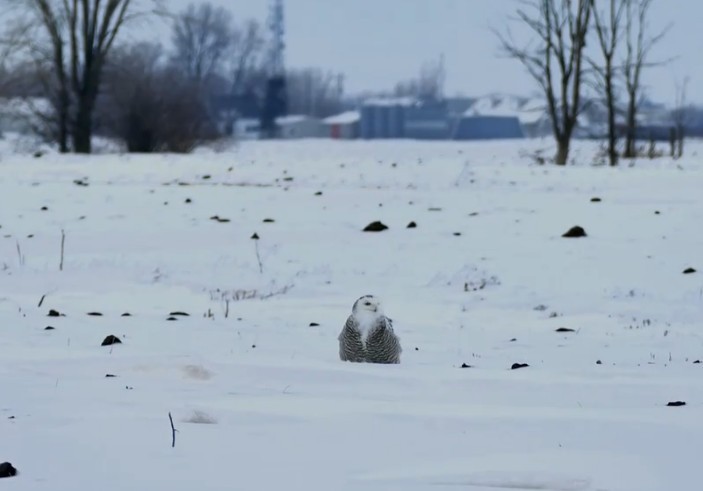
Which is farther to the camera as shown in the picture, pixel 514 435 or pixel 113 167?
pixel 113 167

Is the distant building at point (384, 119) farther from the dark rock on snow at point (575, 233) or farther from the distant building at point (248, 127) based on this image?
the dark rock on snow at point (575, 233)

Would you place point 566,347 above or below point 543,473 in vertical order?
below

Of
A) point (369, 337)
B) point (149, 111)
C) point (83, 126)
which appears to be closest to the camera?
point (369, 337)

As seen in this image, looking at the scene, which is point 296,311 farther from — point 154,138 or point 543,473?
point 154,138

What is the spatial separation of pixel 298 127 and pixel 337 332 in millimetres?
110236

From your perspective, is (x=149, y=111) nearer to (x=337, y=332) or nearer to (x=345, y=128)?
(x=337, y=332)

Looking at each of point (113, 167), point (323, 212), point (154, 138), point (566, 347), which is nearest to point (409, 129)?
point (154, 138)

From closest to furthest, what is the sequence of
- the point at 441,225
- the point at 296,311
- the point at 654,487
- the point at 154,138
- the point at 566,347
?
the point at 654,487 < the point at 566,347 < the point at 296,311 < the point at 441,225 < the point at 154,138

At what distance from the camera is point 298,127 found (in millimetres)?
116750

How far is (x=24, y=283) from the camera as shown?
9.38 meters

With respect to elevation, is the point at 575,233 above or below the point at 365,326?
below

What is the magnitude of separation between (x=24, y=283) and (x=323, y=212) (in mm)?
5867

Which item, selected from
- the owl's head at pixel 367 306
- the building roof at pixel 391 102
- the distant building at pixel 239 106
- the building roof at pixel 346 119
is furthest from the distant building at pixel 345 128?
the owl's head at pixel 367 306

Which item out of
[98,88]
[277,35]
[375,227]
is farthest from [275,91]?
[375,227]
